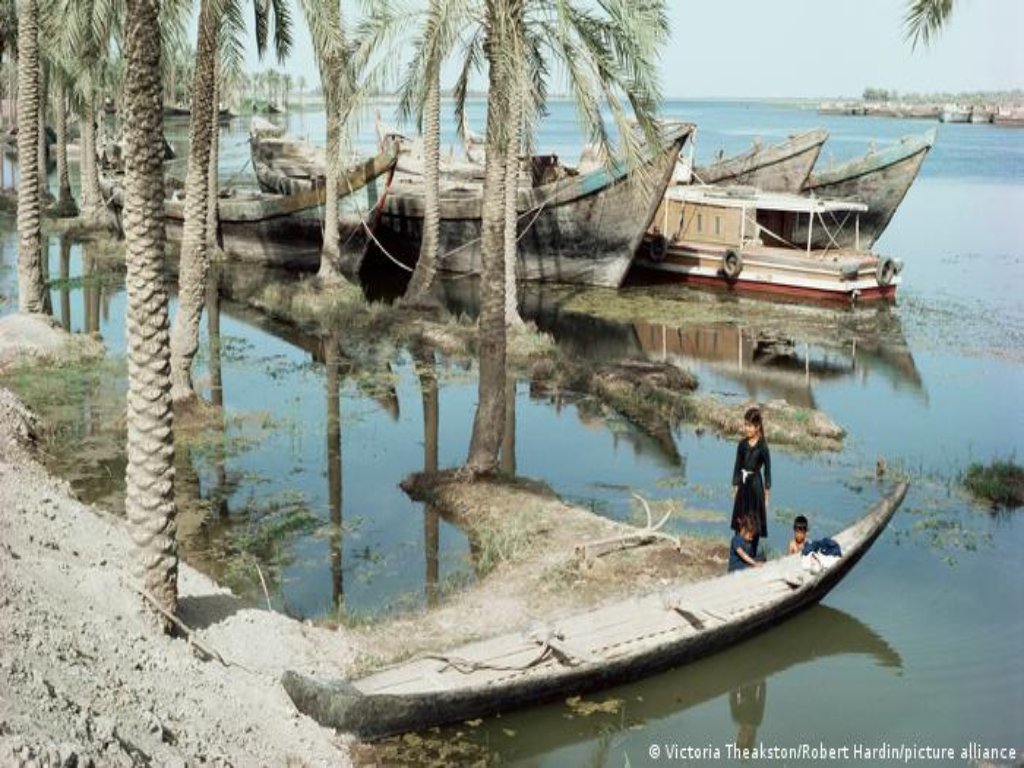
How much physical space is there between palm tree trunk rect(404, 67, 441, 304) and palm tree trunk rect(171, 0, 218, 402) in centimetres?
840

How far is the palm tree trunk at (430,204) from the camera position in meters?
26.3

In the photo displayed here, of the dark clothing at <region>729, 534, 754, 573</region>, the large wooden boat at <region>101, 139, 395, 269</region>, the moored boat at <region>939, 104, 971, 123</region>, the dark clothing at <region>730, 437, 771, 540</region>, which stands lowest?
the dark clothing at <region>729, 534, 754, 573</region>

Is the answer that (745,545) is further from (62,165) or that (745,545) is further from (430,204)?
(62,165)

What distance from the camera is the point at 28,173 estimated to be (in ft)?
72.3

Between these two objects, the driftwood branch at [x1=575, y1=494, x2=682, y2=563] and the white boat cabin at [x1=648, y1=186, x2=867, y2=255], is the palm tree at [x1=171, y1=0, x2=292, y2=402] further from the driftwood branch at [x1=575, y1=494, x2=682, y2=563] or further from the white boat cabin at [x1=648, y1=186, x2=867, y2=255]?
the white boat cabin at [x1=648, y1=186, x2=867, y2=255]

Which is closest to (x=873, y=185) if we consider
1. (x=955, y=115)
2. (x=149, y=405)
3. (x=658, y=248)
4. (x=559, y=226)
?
(x=658, y=248)

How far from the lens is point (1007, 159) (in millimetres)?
88375

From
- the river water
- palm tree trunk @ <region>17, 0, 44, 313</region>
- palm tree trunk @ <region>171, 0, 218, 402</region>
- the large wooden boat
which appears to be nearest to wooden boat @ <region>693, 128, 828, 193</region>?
the river water

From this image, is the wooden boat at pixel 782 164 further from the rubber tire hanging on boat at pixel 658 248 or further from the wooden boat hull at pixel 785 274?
the wooden boat hull at pixel 785 274

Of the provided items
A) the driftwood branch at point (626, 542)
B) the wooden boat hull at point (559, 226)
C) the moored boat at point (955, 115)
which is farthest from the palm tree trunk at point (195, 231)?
the moored boat at point (955, 115)

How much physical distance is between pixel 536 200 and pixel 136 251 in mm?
22618

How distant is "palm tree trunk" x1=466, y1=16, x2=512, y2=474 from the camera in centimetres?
1502

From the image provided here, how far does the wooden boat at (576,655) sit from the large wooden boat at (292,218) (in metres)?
20.5

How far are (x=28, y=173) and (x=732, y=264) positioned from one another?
18.4 metres
